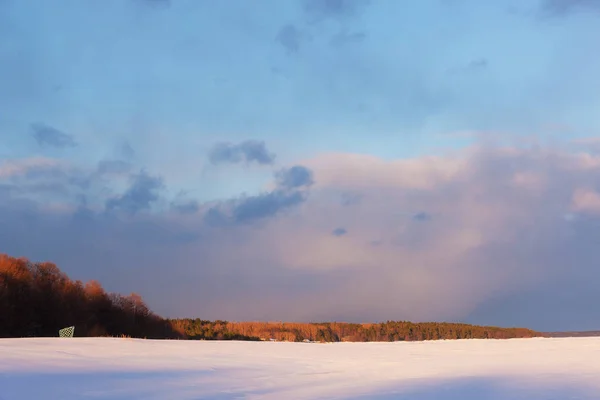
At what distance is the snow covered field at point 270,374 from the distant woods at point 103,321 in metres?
10.0

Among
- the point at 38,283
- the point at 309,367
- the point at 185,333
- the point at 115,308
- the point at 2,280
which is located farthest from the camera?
the point at 185,333

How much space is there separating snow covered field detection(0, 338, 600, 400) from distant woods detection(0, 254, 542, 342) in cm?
1002

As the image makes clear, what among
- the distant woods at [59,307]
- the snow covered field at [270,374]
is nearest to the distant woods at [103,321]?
the distant woods at [59,307]

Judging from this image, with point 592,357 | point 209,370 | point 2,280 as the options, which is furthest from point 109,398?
point 2,280

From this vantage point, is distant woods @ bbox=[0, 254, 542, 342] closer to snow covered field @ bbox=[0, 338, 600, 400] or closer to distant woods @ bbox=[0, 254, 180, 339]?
distant woods @ bbox=[0, 254, 180, 339]

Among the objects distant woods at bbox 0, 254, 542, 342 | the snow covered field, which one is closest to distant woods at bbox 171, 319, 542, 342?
distant woods at bbox 0, 254, 542, 342

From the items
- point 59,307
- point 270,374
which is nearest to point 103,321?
point 59,307

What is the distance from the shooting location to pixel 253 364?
764 cm

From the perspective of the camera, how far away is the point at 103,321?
2152 centimetres

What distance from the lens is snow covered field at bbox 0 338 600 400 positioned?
5.15 meters

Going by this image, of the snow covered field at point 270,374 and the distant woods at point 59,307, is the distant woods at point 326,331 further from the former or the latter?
the snow covered field at point 270,374

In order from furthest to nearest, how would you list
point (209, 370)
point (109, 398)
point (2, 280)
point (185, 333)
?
point (185, 333) → point (2, 280) → point (209, 370) → point (109, 398)

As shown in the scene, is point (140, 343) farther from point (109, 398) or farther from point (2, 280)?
point (2, 280)

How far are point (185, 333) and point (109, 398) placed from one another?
1924 cm
